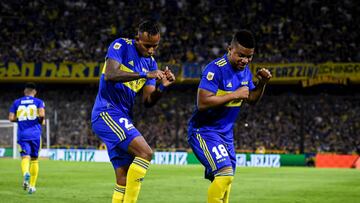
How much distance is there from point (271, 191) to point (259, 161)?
53.0 feet

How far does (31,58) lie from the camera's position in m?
37.8

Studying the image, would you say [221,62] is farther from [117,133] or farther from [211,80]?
[117,133]

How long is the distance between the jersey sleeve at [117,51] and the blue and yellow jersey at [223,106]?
1.00 m

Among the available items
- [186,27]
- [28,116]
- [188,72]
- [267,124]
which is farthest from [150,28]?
[186,27]

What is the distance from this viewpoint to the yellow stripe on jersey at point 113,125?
25.8 ft

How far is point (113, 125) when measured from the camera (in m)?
7.96

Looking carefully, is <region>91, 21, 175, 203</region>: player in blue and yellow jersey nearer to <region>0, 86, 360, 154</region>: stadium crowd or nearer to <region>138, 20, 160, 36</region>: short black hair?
<region>138, 20, 160, 36</region>: short black hair

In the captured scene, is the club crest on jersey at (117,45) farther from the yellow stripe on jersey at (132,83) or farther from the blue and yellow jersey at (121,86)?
the yellow stripe on jersey at (132,83)

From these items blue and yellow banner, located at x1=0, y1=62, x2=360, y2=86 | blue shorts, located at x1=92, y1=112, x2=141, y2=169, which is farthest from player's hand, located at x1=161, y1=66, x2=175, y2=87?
blue and yellow banner, located at x1=0, y1=62, x2=360, y2=86

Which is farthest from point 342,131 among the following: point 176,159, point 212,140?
point 212,140

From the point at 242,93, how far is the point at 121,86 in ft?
4.78

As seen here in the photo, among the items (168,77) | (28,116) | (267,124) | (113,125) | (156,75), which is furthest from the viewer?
(267,124)

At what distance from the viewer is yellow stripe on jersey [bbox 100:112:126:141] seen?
7871mm

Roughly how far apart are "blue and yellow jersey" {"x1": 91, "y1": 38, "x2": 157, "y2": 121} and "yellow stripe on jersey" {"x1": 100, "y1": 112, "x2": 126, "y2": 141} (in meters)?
0.07
